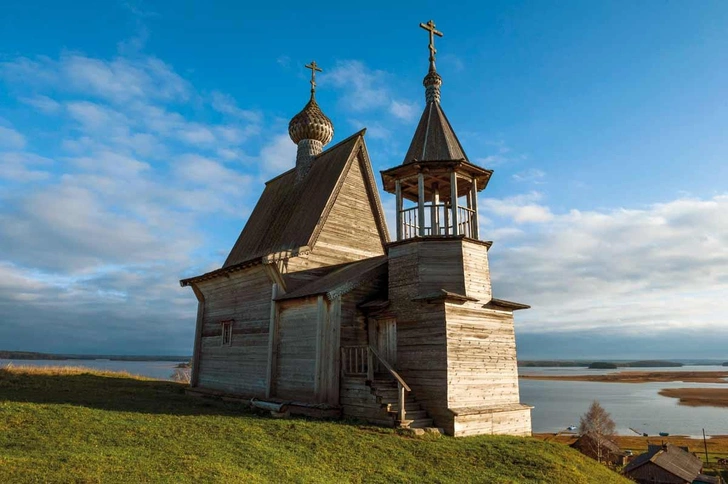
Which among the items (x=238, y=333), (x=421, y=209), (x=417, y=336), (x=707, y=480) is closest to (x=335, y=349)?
(x=417, y=336)

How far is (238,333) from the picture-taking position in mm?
19375

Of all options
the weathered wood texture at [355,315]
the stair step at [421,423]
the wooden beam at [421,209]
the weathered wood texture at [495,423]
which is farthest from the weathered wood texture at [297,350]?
the weathered wood texture at [495,423]

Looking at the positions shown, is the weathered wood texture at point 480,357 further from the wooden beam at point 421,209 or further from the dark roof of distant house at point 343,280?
the dark roof of distant house at point 343,280

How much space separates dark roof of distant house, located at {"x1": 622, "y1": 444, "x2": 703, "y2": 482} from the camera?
33.2m

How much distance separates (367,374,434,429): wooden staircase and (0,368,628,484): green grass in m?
0.64

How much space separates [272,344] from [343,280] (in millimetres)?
3519

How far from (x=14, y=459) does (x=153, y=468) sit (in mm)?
2229

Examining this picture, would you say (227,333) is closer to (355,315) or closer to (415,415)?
(355,315)

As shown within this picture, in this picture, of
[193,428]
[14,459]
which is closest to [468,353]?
[193,428]

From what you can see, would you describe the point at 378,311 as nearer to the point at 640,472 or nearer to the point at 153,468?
the point at 153,468

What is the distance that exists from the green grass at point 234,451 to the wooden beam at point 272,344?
174 cm

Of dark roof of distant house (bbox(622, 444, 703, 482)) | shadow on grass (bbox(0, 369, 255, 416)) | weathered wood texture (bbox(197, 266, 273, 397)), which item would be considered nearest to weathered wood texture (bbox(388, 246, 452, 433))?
weathered wood texture (bbox(197, 266, 273, 397))

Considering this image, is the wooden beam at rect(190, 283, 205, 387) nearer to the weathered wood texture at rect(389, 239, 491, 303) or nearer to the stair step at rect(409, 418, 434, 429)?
the weathered wood texture at rect(389, 239, 491, 303)

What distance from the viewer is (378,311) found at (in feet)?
51.0
